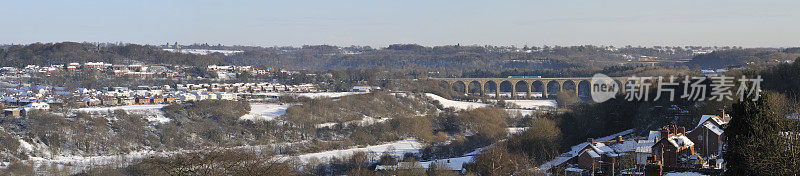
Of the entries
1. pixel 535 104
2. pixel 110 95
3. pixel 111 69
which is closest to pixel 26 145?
pixel 110 95

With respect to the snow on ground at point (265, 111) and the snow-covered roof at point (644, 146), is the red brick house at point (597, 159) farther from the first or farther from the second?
the snow on ground at point (265, 111)

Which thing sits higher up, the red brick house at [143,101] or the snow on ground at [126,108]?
the red brick house at [143,101]

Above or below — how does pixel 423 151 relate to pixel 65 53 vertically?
below

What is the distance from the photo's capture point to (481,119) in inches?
2211

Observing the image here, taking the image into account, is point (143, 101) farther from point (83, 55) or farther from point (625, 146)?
point (625, 146)

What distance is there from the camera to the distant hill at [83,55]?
280 feet

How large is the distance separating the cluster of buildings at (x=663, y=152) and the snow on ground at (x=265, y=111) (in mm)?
30407

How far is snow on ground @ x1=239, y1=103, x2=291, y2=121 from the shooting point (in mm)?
54859

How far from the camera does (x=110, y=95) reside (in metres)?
61.0

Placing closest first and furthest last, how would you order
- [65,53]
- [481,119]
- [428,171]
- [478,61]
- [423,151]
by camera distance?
[428,171], [423,151], [481,119], [65,53], [478,61]

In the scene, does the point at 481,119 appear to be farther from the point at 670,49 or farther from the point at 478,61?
the point at 670,49

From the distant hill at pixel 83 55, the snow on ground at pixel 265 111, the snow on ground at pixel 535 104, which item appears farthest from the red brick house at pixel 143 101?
the snow on ground at pixel 535 104

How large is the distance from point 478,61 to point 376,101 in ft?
253

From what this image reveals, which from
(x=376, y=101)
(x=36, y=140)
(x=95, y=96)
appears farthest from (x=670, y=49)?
(x=36, y=140)
